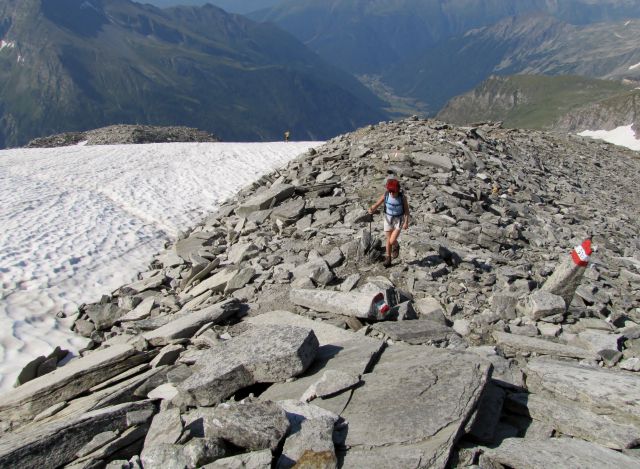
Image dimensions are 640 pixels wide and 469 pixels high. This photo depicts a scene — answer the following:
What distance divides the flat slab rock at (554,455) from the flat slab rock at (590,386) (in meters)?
1.01

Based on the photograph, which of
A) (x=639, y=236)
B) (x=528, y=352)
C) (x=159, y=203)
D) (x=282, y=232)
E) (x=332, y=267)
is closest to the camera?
(x=528, y=352)

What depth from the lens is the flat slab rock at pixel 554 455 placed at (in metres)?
6.03

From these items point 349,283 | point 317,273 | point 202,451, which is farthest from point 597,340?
point 202,451

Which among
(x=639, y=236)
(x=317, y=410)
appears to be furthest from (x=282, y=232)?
(x=639, y=236)

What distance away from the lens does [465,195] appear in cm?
1838

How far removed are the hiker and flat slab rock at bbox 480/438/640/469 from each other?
7217 millimetres

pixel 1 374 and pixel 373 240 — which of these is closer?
pixel 1 374

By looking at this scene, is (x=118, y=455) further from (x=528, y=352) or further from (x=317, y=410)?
(x=528, y=352)

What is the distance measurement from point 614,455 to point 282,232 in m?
12.4

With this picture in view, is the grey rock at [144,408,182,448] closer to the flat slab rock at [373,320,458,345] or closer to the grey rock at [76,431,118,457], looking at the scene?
the grey rock at [76,431,118,457]

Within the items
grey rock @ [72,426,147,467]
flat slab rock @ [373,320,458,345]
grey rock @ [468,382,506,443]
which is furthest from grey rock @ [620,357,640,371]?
grey rock @ [72,426,147,467]

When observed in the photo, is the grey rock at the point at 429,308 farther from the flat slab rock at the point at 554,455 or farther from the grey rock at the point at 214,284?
the grey rock at the point at 214,284

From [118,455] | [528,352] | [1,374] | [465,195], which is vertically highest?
[465,195]

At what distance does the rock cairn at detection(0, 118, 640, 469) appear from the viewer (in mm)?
6328
